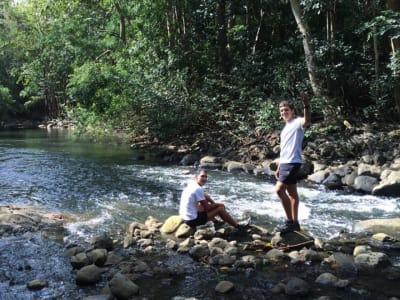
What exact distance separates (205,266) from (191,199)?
4.82 ft

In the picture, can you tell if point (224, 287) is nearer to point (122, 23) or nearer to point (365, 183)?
point (365, 183)

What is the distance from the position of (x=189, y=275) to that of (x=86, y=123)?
51.0 feet

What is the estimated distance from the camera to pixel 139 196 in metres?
11.6

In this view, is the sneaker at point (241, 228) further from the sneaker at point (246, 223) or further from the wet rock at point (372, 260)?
the wet rock at point (372, 260)

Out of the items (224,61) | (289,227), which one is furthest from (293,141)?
(224,61)

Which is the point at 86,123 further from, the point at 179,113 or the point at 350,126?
the point at 350,126

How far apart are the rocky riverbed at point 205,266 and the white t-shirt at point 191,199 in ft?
0.93

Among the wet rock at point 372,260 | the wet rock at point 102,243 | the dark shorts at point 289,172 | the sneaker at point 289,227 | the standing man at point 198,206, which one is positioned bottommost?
the wet rock at point 372,260

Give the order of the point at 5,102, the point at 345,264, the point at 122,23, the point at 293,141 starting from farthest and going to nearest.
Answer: the point at 5,102
the point at 122,23
the point at 293,141
the point at 345,264

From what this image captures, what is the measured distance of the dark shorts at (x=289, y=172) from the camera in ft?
23.0

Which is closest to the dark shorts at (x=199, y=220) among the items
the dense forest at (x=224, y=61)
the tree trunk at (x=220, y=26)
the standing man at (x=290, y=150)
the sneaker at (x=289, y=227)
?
the sneaker at (x=289, y=227)

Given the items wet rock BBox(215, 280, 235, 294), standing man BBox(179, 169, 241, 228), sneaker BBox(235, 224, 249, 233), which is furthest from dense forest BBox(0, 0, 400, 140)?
wet rock BBox(215, 280, 235, 294)

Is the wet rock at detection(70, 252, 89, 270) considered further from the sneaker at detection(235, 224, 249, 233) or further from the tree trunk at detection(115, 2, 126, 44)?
the tree trunk at detection(115, 2, 126, 44)

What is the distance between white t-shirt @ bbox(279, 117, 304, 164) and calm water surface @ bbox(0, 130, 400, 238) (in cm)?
194
